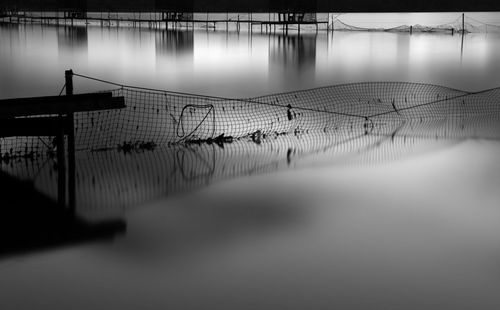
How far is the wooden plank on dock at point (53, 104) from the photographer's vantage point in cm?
517

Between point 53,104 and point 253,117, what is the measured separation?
3.07m

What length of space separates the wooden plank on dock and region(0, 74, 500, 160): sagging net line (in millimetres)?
664

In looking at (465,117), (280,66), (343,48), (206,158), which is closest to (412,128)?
(465,117)

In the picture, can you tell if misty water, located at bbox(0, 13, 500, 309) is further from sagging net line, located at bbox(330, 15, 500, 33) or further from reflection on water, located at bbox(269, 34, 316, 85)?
sagging net line, located at bbox(330, 15, 500, 33)

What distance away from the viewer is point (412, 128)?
7.57 meters

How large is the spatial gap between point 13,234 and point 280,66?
11.8 meters

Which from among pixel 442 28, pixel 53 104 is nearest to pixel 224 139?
pixel 53 104

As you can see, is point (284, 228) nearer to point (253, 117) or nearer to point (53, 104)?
point (53, 104)

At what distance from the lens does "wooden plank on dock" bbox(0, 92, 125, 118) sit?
5172 millimetres

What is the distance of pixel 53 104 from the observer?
5.29 m

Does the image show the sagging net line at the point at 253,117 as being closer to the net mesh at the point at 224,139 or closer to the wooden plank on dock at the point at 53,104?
the net mesh at the point at 224,139

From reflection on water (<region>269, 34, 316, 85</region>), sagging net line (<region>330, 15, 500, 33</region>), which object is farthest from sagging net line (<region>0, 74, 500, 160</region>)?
sagging net line (<region>330, 15, 500, 33</region>)

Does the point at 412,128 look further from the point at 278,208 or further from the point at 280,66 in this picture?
the point at 280,66

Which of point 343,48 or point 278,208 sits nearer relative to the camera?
point 278,208
